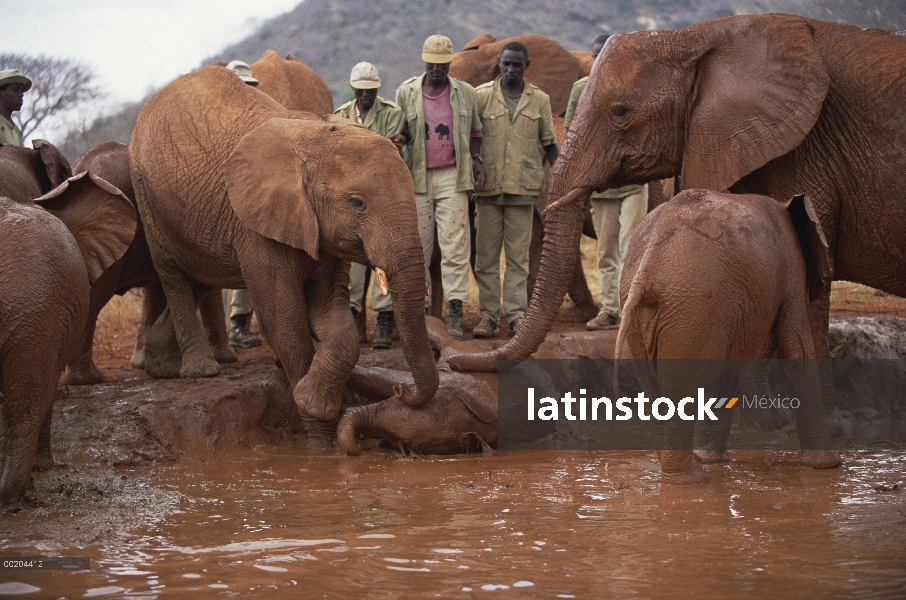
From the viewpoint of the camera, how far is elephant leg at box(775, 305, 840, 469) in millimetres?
5324

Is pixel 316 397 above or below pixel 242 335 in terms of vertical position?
below

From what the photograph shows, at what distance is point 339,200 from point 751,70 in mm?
2405

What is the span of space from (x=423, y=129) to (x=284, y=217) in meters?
2.20

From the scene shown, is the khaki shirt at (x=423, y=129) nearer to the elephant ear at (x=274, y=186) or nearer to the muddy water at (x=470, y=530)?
the elephant ear at (x=274, y=186)

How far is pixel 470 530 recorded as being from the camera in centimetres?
463

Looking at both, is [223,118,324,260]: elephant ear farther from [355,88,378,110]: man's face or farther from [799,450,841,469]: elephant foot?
[799,450,841,469]: elephant foot

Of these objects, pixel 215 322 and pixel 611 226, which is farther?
pixel 611 226

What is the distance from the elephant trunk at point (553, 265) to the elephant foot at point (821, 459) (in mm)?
1689

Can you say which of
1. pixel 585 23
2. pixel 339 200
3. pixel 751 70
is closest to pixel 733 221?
pixel 751 70

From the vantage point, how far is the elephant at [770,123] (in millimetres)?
6137

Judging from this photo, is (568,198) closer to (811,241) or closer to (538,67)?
(811,241)

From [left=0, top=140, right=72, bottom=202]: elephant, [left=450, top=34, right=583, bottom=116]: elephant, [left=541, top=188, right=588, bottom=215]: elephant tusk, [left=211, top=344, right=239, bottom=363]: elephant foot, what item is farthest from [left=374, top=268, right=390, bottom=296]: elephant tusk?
[left=450, top=34, right=583, bottom=116]: elephant

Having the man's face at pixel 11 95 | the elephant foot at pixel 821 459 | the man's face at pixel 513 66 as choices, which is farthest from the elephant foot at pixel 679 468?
the man's face at pixel 11 95

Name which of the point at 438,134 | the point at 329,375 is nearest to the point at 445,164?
the point at 438,134
